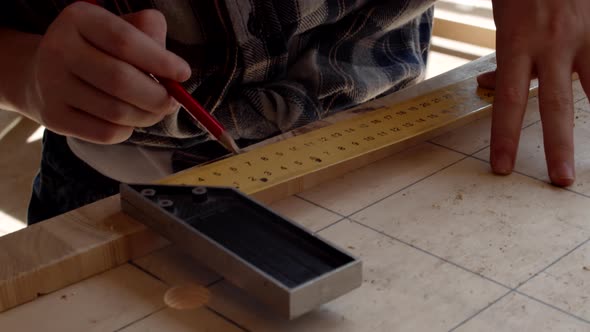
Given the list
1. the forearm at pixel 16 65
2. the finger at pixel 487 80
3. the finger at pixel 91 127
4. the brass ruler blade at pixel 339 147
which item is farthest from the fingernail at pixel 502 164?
the forearm at pixel 16 65

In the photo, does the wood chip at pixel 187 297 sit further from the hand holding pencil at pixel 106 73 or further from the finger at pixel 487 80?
the finger at pixel 487 80

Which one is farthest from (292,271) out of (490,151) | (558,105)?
(558,105)

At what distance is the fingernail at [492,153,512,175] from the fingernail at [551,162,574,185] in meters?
0.05

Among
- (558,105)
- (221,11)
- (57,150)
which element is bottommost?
(57,150)

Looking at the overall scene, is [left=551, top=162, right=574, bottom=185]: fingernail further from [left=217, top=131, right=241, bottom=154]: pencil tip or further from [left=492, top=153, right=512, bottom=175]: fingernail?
[left=217, top=131, right=241, bottom=154]: pencil tip

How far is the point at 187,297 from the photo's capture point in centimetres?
71

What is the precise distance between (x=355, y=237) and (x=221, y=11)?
1.41 feet

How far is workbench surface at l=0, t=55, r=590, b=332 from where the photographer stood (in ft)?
2.23

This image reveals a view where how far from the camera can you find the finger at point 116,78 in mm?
847

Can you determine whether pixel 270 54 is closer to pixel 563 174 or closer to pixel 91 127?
pixel 91 127

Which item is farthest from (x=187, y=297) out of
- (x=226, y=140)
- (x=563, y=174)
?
(x=563, y=174)

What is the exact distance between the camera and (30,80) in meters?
0.99

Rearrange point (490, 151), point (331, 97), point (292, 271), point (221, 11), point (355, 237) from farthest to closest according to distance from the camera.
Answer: point (331, 97)
point (221, 11)
point (490, 151)
point (355, 237)
point (292, 271)

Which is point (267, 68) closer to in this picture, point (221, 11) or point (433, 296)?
point (221, 11)
